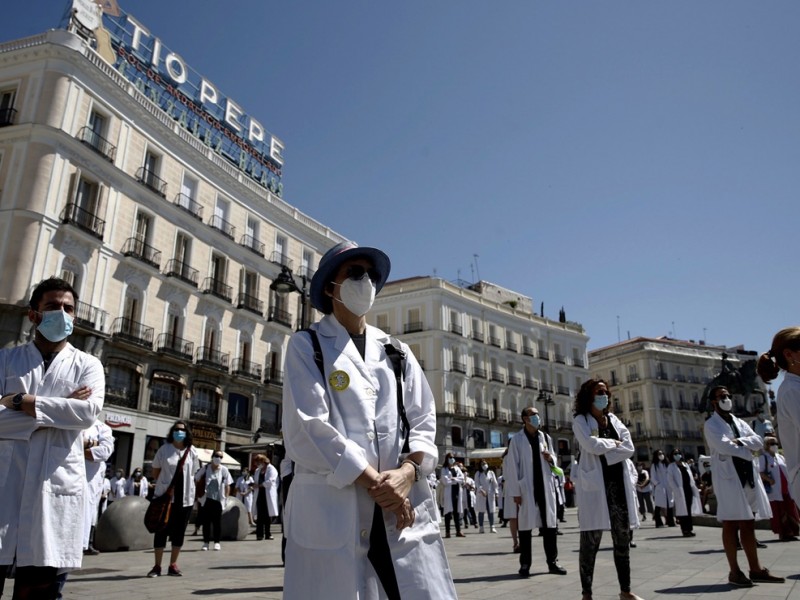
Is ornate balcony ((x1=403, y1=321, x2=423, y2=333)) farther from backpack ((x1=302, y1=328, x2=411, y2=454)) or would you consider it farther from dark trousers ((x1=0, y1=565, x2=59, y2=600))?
backpack ((x1=302, y1=328, x2=411, y2=454))

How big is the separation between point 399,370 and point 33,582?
222cm

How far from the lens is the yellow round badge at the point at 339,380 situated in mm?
2623

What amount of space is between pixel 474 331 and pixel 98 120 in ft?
111

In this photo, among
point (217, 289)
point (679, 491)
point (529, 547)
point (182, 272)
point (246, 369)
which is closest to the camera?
point (529, 547)

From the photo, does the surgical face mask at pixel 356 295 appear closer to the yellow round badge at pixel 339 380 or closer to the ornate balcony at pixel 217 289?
the yellow round badge at pixel 339 380

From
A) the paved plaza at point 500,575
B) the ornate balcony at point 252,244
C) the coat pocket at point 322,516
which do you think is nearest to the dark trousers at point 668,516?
the paved plaza at point 500,575

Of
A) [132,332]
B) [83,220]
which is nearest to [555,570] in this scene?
[132,332]

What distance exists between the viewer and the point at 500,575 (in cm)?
736

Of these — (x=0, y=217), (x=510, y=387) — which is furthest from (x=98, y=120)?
(x=510, y=387)

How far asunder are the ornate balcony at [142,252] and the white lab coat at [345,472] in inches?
1044

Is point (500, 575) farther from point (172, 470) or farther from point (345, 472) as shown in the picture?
point (345, 472)

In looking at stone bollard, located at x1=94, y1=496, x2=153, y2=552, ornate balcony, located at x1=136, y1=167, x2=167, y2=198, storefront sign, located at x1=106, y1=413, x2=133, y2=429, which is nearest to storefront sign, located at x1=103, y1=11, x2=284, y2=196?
ornate balcony, located at x1=136, y1=167, x2=167, y2=198

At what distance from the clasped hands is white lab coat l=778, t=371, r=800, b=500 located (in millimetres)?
2452

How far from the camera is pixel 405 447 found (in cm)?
268
